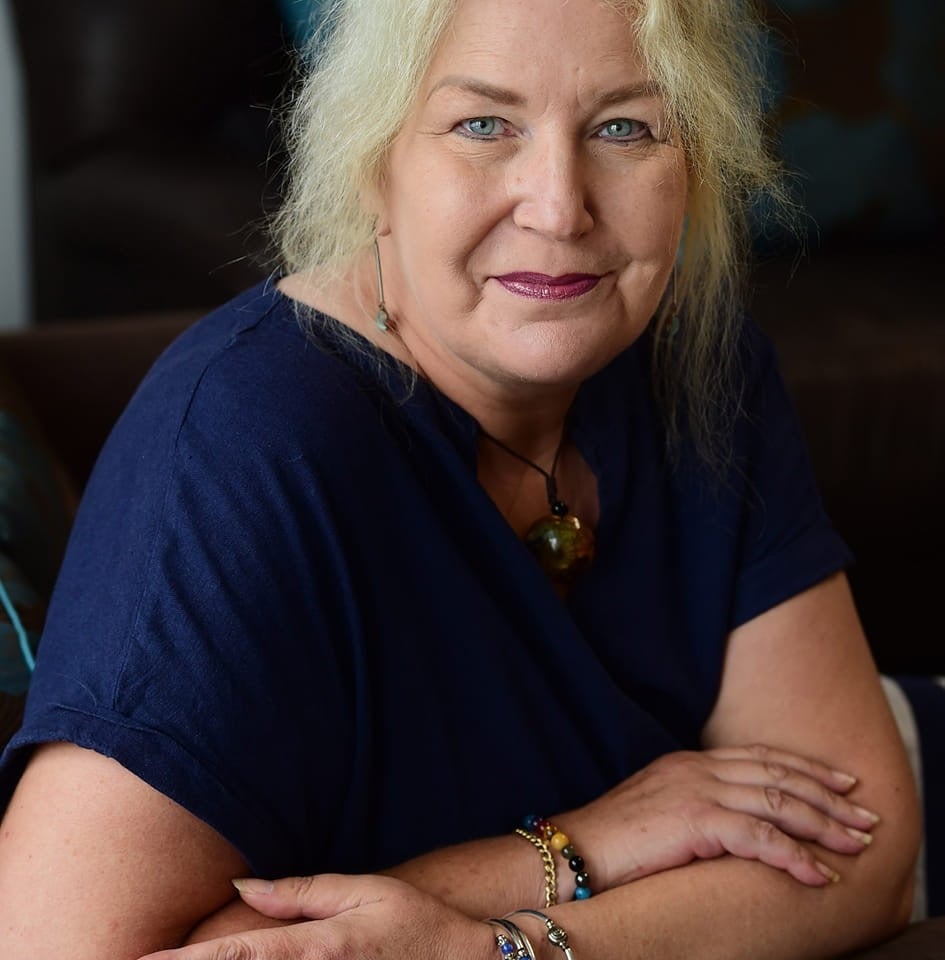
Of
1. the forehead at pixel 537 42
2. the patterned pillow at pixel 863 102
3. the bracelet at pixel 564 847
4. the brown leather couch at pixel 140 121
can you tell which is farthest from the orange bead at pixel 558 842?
the patterned pillow at pixel 863 102

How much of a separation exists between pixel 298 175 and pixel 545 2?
0.29 meters

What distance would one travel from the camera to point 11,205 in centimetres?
314

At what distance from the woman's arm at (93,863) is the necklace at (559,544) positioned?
402 mm

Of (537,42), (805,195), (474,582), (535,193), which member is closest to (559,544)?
(474,582)

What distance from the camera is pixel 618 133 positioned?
112 centimetres

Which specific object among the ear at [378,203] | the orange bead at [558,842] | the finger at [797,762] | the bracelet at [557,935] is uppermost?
the ear at [378,203]

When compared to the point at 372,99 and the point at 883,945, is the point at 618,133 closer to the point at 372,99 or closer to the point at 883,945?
the point at 372,99

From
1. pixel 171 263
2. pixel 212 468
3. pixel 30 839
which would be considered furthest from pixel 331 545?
pixel 171 263

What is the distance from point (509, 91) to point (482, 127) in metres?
0.04

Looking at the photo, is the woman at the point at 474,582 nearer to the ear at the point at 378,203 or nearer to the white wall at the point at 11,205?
the ear at the point at 378,203

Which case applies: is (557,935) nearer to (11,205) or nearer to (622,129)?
(622,129)

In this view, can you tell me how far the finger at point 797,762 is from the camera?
1.30 m

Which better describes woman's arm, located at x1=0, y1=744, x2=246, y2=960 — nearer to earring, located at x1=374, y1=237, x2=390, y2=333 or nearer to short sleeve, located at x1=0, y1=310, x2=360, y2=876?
short sleeve, located at x1=0, y1=310, x2=360, y2=876

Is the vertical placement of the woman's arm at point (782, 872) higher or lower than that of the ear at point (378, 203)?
lower
